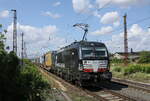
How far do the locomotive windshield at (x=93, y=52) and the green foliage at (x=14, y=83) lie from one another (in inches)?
262

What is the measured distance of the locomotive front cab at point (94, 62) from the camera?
1464 centimetres

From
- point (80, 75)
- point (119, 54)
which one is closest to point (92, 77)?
point (80, 75)

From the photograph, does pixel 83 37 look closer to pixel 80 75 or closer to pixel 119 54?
Answer: pixel 80 75

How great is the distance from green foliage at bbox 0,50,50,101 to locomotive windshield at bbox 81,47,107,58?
21.8 feet

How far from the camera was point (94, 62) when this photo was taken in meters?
14.9

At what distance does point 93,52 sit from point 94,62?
0.80 meters

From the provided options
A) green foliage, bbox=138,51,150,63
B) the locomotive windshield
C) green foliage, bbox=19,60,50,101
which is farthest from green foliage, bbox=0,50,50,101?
green foliage, bbox=138,51,150,63

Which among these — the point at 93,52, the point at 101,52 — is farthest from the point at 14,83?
the point at 101,52

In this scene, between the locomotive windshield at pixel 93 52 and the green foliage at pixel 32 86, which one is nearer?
the green foliage at pixel 32 86

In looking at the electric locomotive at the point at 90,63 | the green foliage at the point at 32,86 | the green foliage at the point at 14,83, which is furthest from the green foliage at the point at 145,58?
the green foliage at the point at 14,83

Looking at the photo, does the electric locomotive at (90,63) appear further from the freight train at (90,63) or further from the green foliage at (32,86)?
the green foliage at (32,86)

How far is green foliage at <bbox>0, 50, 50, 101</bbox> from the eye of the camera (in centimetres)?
721

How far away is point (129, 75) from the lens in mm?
23594

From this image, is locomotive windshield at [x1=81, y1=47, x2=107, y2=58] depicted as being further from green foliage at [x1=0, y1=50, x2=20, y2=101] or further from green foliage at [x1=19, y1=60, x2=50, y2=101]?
green foliage at [x1=0, y1=50, x2=20, y2=101]
